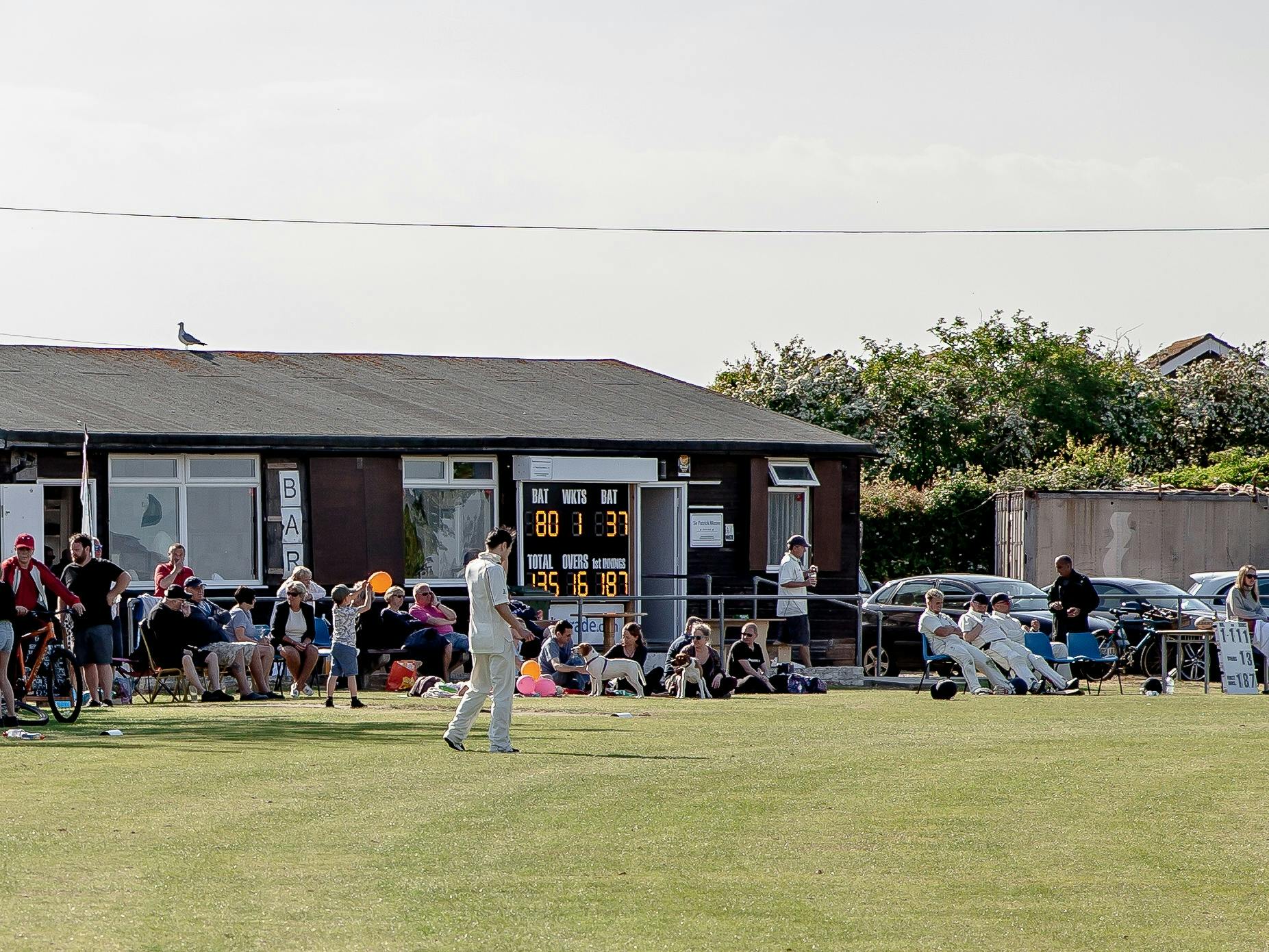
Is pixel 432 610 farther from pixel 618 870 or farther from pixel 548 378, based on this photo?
pixel 618 870

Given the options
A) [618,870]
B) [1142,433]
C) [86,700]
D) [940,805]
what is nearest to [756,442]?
[86,700]

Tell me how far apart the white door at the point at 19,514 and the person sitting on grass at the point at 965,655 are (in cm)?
985

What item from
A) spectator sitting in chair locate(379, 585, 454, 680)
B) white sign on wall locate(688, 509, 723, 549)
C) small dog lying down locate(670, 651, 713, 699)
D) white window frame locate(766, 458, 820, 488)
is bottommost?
small dog lying down locate(670, 651, 713, 699)

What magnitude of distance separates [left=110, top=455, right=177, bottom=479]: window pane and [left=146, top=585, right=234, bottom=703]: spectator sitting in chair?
4.67 m

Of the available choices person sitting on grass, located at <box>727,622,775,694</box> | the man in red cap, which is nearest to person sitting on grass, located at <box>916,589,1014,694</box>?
person sitting on grass, located at <box>727,622,775,694</box>

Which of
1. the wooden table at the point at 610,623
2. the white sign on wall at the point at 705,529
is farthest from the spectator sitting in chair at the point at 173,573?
the white sign on wall at the point at 705,529

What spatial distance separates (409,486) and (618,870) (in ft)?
57.7

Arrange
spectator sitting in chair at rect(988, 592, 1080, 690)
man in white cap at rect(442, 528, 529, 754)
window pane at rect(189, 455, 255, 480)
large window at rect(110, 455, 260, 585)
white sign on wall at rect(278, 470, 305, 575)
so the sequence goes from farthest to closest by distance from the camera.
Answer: white sign on wall at rect(278, 470, 305, 575) < window pane at rect(189, 455, 255, 480) < large window at rect(110, 455, 260, 585) < spectator sitting in chair at rect(988, 592, 1080, 690) < man in white cap at rect(442, 528, 529, 754)

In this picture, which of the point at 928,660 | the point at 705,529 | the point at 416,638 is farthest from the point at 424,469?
the point at 928,660

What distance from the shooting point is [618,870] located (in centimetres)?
798

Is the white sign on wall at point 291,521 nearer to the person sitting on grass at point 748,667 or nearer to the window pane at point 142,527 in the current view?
the window pane at point 142,527

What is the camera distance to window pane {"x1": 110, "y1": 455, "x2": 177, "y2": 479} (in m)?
23.8

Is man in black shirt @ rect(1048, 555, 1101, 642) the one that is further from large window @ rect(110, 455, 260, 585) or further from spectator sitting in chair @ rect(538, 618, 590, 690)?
large window @ rect(110, 455, 260, 585)

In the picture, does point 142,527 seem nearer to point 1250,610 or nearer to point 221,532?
point 221,532
